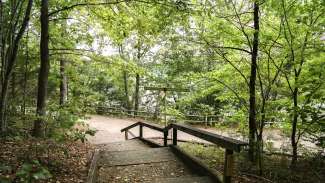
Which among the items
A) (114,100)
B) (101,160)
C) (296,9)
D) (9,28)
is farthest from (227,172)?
(114,100)

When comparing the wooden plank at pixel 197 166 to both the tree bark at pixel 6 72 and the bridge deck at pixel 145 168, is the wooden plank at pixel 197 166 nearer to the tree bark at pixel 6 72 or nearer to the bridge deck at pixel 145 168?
the bridge deck at pixel 145 168

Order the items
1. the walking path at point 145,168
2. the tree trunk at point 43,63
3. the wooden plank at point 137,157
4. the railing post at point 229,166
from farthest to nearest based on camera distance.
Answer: the tree trunk at point 43,63
the wooden plank at point 137,157
the walking path at point 145,168
the railing post at point 229,166

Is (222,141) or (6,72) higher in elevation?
(6,72)

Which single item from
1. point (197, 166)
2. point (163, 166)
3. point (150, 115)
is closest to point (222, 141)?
point (197, 166)

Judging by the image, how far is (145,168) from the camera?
5.07m

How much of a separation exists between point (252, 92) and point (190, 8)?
2.45 metres

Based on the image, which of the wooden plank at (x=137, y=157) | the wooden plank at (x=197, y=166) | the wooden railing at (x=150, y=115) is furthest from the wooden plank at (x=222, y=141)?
the wooden railing at (x=150, y=115)

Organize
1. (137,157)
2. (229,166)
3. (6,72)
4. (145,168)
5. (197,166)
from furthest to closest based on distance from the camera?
(6,72) < (137,157) < (145,168) < (197,166) < (229,166)

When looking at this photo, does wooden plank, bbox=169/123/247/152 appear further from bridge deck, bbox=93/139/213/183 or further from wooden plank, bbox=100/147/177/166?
wooden plank, bbox=100/147/177/166

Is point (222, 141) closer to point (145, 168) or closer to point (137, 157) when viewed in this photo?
point (145, 168)

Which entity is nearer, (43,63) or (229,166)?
(229,166)

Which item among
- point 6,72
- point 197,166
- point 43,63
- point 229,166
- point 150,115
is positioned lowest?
point 150,115

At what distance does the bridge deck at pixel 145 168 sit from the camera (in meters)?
4.39

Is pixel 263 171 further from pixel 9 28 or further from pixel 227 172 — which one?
pixel 9 28
